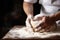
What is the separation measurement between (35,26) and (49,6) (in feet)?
1.13

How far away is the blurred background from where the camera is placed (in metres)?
1.29

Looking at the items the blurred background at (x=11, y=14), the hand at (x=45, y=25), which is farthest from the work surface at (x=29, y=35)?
the blurred background at (x=11, y=14)

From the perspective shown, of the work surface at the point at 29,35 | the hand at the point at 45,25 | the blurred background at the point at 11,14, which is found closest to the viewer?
the work surface at the point at 29,35

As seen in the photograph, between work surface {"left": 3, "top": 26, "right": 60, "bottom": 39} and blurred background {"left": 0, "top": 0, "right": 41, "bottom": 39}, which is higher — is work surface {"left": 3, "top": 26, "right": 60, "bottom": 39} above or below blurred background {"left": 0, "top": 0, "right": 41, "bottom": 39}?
below

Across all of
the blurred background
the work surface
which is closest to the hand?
the work surface

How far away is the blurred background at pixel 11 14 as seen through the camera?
4.22ft

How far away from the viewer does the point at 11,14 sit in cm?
131

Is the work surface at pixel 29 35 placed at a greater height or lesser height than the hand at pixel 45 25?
lesser

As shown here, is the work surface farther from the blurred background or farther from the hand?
the blurred background

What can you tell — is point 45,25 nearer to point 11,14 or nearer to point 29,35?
point 29,35

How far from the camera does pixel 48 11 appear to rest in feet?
3.59

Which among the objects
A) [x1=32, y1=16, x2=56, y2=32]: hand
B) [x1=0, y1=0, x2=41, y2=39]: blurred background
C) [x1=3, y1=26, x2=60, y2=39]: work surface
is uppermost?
[x1=0, y1=0, x2=41, y2=39]: blurred background

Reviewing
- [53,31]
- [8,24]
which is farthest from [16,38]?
[8,24]

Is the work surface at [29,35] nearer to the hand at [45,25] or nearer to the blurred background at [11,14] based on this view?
the hand at [45,25]
